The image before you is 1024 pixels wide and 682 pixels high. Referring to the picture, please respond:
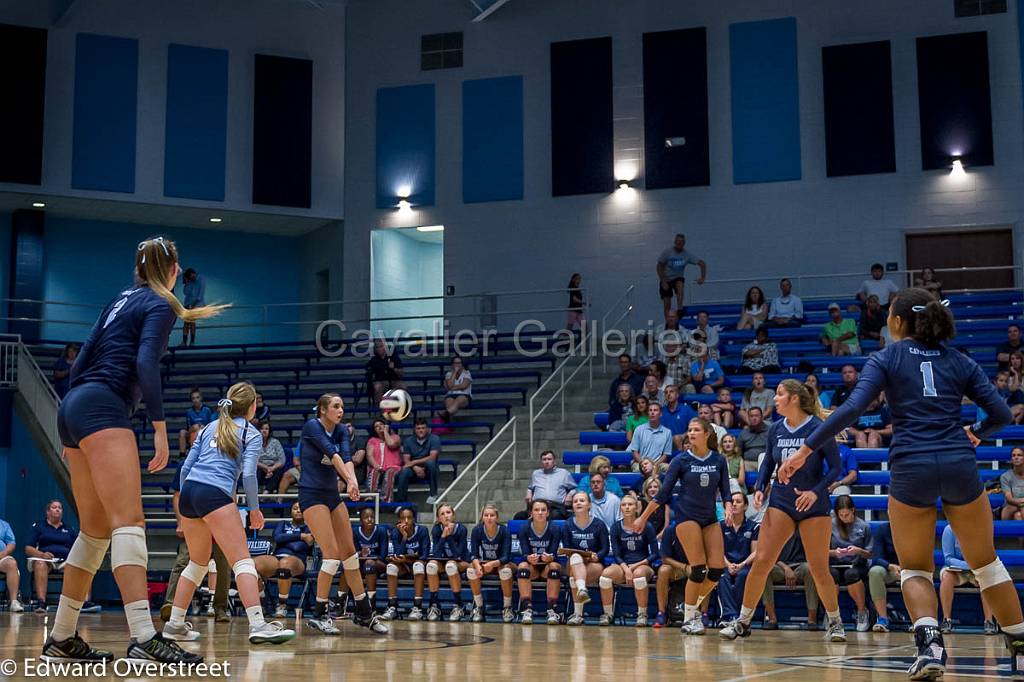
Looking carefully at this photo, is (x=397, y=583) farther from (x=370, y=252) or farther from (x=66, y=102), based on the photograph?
(x=66, y=102)

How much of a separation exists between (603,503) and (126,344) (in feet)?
28.6

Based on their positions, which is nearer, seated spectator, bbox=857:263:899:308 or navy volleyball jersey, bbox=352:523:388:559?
navy volleyball jersey, bbox=352:523:388:559

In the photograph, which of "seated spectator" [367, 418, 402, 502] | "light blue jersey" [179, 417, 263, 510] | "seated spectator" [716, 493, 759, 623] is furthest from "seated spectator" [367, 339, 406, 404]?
"light blue jersey" [179, 417, 263, 510]

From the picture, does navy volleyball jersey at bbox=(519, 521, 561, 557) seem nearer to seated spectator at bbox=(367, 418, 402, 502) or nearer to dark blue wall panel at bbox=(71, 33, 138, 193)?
seated spectator at bbox=(367, 418, 402, 502)

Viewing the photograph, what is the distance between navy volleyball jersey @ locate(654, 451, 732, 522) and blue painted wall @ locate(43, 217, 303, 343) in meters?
17.4

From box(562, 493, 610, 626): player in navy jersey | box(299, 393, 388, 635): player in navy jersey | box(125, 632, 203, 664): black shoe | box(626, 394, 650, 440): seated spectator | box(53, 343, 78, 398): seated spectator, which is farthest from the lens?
box(53, 343, 78, 398): seated spectator

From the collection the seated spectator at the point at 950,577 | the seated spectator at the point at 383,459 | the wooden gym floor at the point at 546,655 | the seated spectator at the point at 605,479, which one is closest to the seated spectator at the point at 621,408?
the seated spectator at the point at 605,479

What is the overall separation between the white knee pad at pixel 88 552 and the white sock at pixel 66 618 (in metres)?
0.18

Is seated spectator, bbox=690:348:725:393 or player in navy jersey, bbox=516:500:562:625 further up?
seated spectator, bbox=690:348:725:393

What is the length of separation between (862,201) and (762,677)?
18310 mm

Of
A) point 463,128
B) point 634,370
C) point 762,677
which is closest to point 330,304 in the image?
point 463,128

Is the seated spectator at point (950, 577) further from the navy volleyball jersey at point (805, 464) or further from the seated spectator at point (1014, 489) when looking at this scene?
the navy volleyball jersey at point (805, 464)

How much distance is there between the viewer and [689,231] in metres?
24.0

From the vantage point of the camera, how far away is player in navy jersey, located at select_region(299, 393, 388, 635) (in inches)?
382
